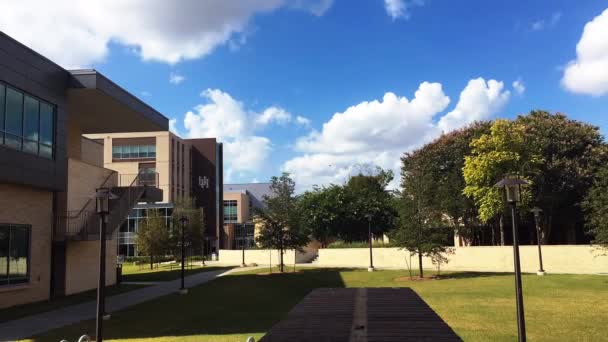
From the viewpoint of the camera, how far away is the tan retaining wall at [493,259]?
113ft

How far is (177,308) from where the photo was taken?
18531 mm

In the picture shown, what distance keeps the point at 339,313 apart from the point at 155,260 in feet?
149

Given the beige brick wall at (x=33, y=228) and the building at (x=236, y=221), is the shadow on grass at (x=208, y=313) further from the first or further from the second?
the building at (x=236, y=221)

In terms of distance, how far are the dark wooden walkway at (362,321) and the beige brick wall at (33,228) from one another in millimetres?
14846

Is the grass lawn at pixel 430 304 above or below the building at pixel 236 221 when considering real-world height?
below

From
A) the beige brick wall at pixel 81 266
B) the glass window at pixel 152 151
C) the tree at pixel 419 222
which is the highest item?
the glass window at pixel 152 151

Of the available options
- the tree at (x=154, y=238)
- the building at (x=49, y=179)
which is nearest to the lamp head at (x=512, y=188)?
the building at (x=49, y=179)

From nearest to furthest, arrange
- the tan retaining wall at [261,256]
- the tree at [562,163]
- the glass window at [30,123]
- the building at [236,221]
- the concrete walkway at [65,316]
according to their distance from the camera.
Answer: the concrete walkway at [65,316] < the glass window at [30,123] < the tree at [562,163] < the tan retaining wall at [261,256] < the building at [236,221]

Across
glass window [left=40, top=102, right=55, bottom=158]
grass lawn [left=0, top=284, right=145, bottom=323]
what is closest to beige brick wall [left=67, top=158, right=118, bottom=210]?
glass window [left=40, top=102, right=55, bottom=158]

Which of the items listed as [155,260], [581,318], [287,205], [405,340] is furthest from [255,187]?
[405,340]

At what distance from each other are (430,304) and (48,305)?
47.5ft

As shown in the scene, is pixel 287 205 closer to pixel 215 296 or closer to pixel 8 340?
pixel 215 296

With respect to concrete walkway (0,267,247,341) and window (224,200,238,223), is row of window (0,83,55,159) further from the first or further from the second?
window (224,200,238,223)

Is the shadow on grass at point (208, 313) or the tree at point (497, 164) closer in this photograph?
the shadow on grass at point (208, 313)
